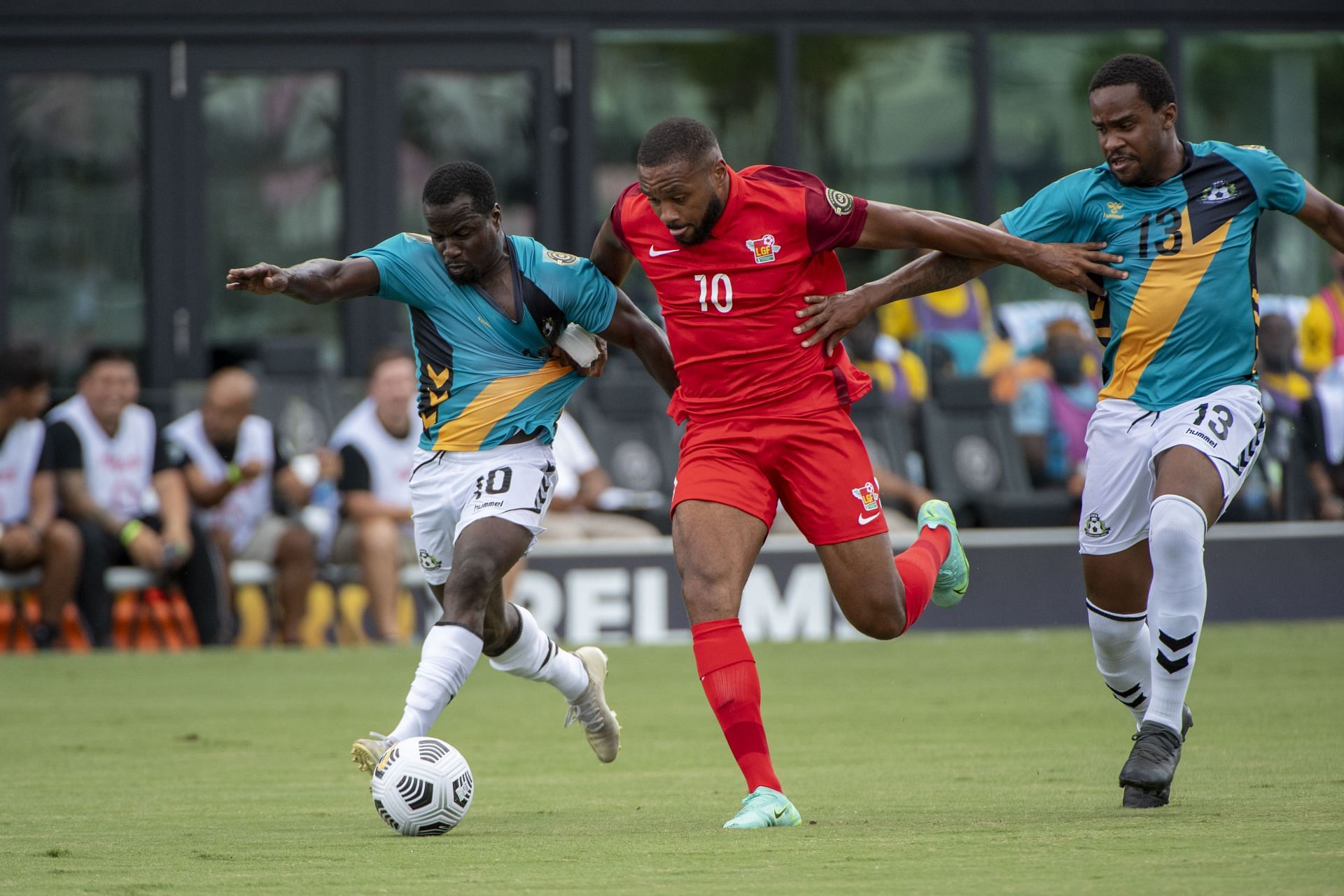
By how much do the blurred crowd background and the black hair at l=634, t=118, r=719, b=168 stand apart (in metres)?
7.73

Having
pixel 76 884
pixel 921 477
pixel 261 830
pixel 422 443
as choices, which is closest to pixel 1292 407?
pixel 921 477

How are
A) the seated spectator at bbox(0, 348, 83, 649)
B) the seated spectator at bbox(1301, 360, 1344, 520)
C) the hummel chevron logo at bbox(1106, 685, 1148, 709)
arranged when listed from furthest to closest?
the seated spectator at bbox(1301, 360, 1344, 520)
the seated spectator at bbox(0, 348, 83, 649)
the hummel chevron logo at bbox(1106, 685, 1148, 709)

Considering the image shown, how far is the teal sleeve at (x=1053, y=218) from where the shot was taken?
21.8ft

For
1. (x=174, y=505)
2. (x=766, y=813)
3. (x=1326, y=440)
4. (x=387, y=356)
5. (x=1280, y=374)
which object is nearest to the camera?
(x=766, y=813)

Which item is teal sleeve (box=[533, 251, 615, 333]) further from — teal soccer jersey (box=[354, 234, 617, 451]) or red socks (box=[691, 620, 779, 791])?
red socks (box=[691, 620, 779, 791])

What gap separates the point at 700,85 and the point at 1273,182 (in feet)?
37.4

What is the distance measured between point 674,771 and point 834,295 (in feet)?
7.65

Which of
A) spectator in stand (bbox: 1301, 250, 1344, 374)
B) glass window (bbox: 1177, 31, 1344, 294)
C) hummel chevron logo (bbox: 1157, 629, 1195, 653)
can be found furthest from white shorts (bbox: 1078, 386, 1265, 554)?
glass window (bbox: 1177, 31, 1344, 294)

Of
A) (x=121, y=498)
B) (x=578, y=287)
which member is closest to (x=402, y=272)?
(x=578, y=287)

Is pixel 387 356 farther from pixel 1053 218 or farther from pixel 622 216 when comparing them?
pixel 1053 218

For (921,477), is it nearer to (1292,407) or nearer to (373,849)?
(1292,407)

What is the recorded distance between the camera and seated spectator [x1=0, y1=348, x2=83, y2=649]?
12859 mm

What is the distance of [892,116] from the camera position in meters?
17.8

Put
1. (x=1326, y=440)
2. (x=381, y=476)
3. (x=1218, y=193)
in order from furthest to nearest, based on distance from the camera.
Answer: (x=1326, y=440) → (x=381, y=476) → (x=1218, y=193)
